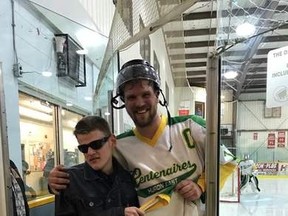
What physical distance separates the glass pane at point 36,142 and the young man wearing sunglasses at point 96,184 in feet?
3.67

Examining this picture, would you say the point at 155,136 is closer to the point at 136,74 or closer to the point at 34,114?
the point at 136,74

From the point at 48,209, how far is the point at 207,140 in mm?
1402

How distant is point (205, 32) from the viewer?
7.80 m

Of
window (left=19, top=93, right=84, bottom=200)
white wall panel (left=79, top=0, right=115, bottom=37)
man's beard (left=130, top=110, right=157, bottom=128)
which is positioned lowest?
window (left=19, top=93, right=84, bottom=200)

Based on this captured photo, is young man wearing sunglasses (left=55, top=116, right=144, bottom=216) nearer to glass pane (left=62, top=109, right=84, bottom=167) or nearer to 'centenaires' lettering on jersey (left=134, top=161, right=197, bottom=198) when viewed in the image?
'centenaires' lettering on jersey (left=134, top=161, right=197, bottom=198)

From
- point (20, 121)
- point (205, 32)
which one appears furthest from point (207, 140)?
point (205, 32)

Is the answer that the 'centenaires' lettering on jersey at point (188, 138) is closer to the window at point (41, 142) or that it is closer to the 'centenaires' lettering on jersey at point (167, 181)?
the 'centenaires' lettering on jersey at point (167, 181)

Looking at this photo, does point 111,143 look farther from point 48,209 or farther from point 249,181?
point 249,181

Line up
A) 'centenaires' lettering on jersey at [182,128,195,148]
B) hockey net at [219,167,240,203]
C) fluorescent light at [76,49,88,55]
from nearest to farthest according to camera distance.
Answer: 'centenaires' lettering on jersey at [182,128,195,148] → fluorescent light at [76,49,88,55] → hockey net at [219,167,240,203]

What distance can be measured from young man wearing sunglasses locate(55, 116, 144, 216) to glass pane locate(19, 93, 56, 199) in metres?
1.12

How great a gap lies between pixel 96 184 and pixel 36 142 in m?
1.68

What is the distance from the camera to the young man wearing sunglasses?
1.00 meters

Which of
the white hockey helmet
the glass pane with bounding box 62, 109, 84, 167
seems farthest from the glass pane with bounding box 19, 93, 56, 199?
the white hockey helmet

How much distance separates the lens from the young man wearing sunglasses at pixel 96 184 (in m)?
1.00
